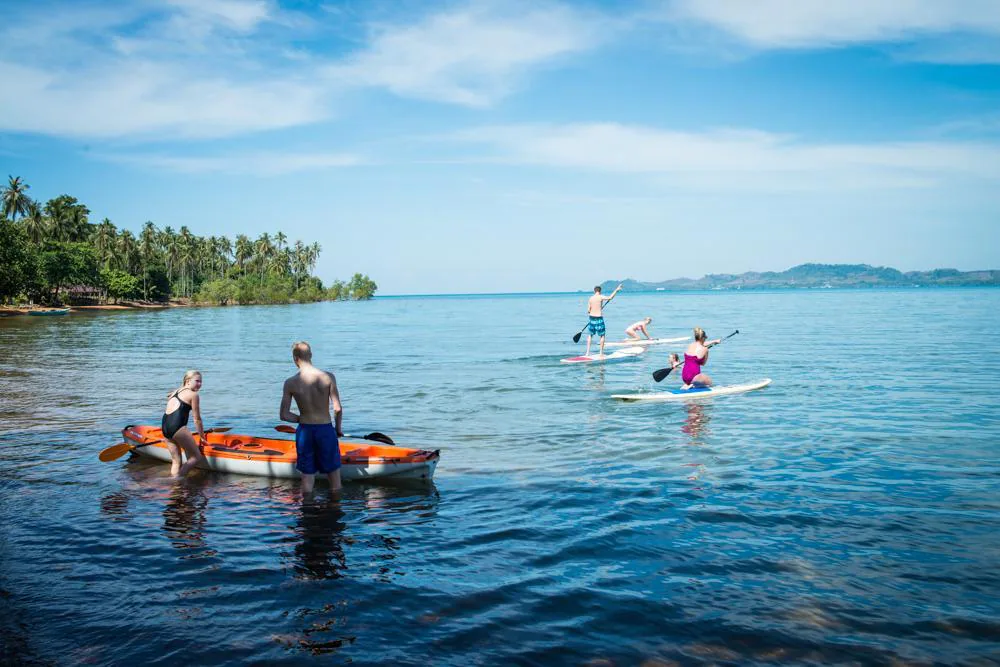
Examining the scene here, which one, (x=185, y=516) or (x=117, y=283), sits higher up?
(x=117, y=283)

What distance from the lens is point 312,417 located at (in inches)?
371

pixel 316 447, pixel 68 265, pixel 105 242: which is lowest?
pixel 316 447

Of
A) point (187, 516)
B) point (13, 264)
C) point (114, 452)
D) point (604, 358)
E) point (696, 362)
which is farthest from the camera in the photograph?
point (13, 264)

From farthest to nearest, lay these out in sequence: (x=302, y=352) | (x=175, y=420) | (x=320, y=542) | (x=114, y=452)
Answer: (x=114, y=452), (x=175, y=420), (x=302, y=352), (x=320, y=542)

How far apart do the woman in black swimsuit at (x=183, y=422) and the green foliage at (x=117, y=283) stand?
106940 millimetres

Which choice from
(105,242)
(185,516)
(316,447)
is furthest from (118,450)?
(105,242)

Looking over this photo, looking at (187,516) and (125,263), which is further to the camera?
(125,263)

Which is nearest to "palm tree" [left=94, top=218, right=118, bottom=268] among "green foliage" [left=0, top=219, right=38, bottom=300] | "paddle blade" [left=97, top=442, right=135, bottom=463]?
"green foliage" [left=0, top=219, right=38, bottom=300]

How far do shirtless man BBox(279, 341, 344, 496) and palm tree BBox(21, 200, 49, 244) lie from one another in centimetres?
10874

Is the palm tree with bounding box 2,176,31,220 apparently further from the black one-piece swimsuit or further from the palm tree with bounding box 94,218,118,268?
the black one-piece swimsuit

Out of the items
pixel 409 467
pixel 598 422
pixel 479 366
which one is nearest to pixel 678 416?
pixel 598 422

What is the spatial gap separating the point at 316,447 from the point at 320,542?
1.69 m

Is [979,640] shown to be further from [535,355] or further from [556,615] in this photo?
[535,355]

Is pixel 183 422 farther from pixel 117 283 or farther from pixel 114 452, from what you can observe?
pixel 117 283
